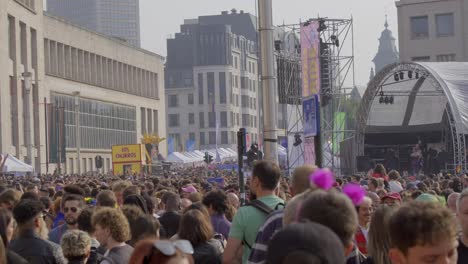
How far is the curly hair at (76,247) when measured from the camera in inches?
320

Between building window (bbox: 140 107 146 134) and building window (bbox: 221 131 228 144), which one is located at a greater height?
building window (bbox: 140 107 146 134)

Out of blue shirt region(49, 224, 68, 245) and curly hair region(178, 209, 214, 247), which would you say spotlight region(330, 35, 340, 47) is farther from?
curly hair region(178, 209, 214, 247)

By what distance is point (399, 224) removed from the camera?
15.6ft

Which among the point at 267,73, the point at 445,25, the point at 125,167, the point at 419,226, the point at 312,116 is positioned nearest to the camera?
the point at 419,226

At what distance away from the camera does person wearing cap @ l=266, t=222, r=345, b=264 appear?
3.88 m

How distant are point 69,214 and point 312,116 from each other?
33.3 ft

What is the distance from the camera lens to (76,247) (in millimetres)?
8125

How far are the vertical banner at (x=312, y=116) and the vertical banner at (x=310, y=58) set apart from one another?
61.3 feet

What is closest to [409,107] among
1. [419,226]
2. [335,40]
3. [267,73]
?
[335,40]

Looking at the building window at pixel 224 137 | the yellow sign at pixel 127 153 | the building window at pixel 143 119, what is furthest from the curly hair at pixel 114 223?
the building window at pixel 224 137

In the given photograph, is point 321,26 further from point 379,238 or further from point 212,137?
point 212,137

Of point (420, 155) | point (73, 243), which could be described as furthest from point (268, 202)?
point (420, 155)

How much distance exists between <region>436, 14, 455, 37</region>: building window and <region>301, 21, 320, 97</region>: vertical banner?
41.2 meters

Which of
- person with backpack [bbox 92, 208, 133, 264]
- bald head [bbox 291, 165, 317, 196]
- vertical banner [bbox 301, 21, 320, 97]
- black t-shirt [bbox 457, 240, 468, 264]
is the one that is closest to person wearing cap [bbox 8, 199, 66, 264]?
person with backpack [bbox 92, 208, 133, 264]
